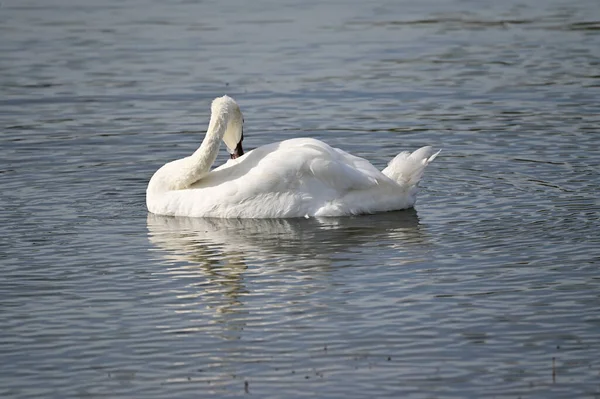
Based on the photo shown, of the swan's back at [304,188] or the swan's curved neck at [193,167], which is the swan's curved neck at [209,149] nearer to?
the swan's curved neck at [193,167]

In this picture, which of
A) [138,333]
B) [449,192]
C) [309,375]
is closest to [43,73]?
[449,192]

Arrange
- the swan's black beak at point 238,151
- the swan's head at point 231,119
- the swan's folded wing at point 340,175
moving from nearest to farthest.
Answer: the swan's folded wing at point 340,175
the swan's head at point 231,119
the swan's black beak at point 238,151

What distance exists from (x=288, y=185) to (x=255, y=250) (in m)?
1.52

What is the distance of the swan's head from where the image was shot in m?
14.7

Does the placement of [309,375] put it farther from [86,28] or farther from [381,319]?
[86,28]

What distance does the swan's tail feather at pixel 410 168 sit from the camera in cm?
1427

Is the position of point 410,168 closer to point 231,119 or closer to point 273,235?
point 273,235

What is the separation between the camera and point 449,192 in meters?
15.0

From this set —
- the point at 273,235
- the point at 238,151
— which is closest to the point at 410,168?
the point at 273,235

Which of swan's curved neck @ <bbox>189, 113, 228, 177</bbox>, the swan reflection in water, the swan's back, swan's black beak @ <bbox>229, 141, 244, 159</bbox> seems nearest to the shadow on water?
the swan reflection in water

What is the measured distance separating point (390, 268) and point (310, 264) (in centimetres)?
76

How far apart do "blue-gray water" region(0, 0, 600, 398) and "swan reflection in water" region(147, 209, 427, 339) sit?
0.04 metres

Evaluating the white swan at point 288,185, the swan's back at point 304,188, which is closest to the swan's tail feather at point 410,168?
the white swan at point 288,185

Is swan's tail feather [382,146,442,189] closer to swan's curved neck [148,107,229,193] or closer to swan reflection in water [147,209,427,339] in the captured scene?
swan reflection in water [147,209,427,339]
